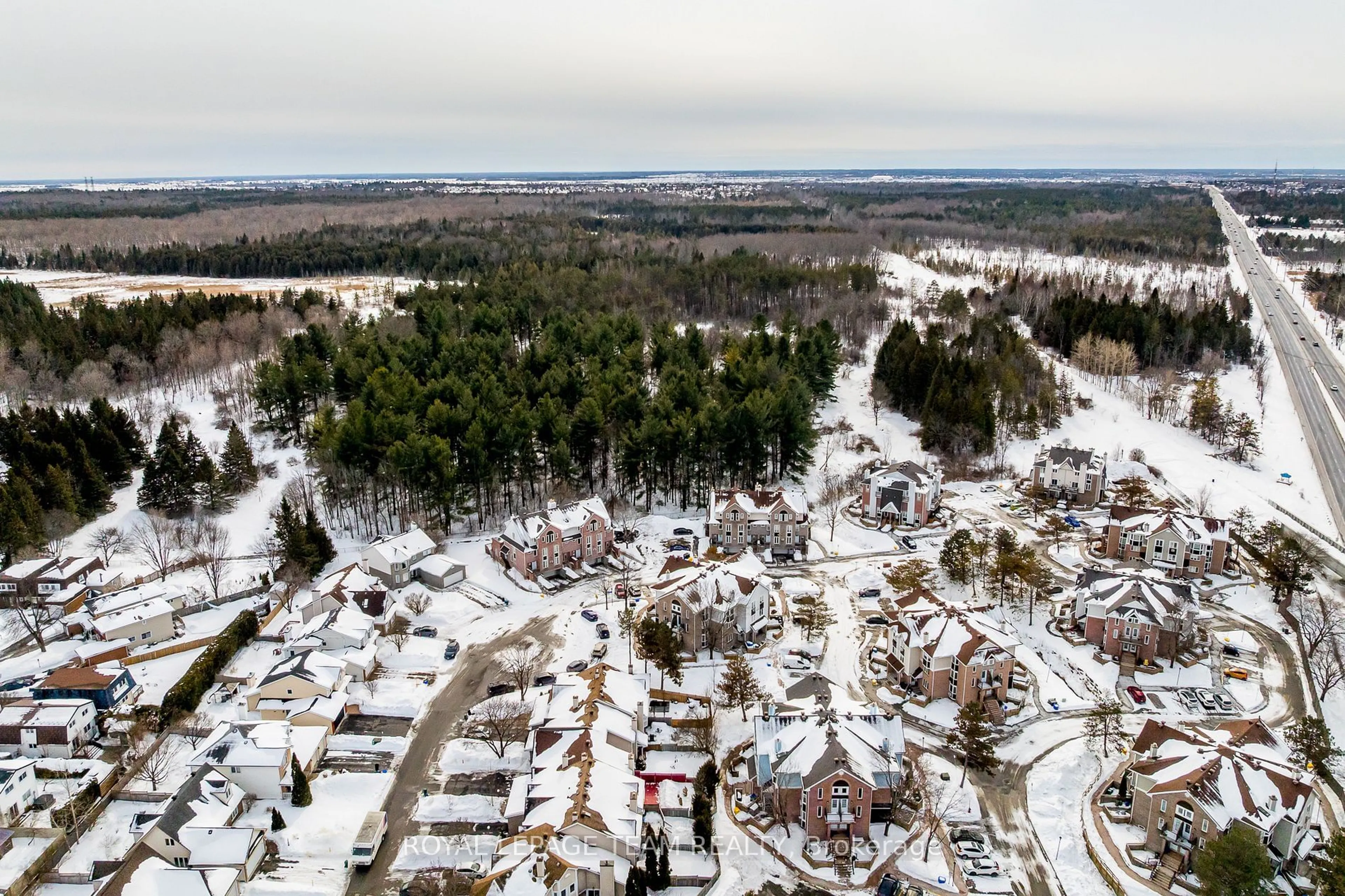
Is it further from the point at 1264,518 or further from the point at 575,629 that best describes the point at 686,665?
the point at 1264,518

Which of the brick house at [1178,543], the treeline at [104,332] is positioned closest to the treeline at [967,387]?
the brick house at [1178,543]

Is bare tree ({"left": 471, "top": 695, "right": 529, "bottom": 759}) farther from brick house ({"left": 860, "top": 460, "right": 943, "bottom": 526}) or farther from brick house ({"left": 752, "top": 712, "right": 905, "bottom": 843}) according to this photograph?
brick house ({"left": 860, "top": 460, "right": 943, "bottom": 526})

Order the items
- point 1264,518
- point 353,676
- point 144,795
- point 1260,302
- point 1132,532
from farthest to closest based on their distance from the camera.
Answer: point 1260,302, point 1264,518, point 1132,532, point 353,676, point 144,795

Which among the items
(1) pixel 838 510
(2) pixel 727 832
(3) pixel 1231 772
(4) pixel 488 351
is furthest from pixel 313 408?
(3) pixel 1231 772

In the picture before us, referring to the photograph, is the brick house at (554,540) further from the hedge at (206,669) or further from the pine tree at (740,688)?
the pine tree at (740,688)

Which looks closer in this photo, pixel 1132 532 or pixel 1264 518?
pixel 1132 532

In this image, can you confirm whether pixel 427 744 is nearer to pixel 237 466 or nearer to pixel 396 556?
pixel 396 556

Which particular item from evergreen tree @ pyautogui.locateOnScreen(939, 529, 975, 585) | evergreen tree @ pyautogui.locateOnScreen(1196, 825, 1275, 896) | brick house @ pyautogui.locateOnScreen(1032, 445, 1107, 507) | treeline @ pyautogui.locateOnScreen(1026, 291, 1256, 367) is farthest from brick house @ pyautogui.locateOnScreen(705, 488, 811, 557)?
treeline @ pyautogui.locateOnScreen(1026, 291, 1256, 367)
